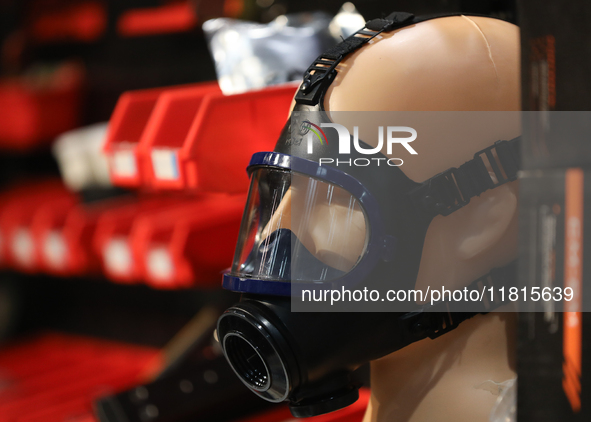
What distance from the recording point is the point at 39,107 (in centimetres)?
272

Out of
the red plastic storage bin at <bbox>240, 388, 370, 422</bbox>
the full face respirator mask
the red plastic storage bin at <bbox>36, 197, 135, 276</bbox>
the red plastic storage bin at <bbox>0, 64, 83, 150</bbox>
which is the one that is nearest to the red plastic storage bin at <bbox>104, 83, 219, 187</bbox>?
the full face respirator mask

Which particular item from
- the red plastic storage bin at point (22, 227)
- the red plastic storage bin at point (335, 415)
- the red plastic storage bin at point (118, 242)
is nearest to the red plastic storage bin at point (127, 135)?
the red plastic storage bin at point (118, 242)

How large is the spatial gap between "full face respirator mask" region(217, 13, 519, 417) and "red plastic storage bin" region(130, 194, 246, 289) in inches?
27.2

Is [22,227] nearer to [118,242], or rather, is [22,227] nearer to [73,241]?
[73,241]

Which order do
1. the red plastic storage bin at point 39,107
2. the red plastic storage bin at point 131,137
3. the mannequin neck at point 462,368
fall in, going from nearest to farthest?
the mannequin neck at point 462,368
the red plastic storage bin at point 131,137
the red plastic storage bin at point 39,107

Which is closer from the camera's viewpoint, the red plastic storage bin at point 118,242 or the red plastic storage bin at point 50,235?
the red plastic storage bin at point 118,242

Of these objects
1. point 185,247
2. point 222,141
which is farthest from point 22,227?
point 222,141

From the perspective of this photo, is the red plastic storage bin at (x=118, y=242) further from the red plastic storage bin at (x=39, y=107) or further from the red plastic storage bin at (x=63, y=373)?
the red plastic storage bin at (x=39, y=107)

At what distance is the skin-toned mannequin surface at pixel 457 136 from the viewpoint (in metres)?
0.90

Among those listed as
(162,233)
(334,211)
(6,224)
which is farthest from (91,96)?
(334,211)

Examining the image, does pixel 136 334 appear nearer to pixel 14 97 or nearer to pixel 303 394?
pixel 14 97

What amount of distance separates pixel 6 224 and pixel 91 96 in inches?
33.4

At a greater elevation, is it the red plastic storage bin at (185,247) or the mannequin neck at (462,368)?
the mannequin neck at (462,368)

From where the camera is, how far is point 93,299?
318cm
